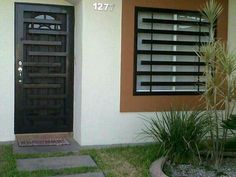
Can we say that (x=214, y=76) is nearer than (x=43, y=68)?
Yes

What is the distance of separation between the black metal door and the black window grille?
1401 millimetres

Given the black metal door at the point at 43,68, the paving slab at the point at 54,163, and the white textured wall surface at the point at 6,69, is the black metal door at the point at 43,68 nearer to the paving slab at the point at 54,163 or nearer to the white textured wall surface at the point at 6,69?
the white textured wall surface at the point at 6,69

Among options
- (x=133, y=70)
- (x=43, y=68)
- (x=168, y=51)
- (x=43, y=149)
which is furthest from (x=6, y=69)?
(x=168, y=51)

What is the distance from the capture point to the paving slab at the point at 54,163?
603 centimetres

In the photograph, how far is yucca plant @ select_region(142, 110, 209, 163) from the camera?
239 inches

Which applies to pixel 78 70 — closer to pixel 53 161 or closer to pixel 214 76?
pixel 53 161

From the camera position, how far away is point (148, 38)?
304 inches

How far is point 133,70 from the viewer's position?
7551 millimetres

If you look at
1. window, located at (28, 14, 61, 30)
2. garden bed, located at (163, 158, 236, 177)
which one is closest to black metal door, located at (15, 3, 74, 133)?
window, located at (28, 14, 61, 30)

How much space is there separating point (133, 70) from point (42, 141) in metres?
2.18

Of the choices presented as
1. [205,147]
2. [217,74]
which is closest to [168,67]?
[217,74]

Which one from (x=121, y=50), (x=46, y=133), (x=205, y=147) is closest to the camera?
(x=205, y=147)

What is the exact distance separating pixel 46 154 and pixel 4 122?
4.25 feet

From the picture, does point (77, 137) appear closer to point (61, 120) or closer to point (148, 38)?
point (61, 120)
